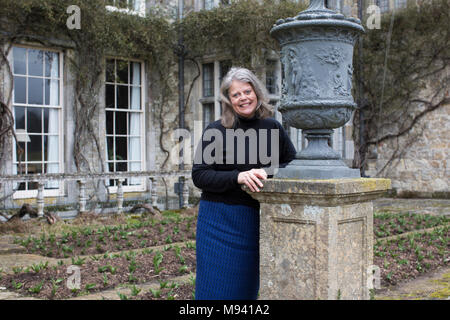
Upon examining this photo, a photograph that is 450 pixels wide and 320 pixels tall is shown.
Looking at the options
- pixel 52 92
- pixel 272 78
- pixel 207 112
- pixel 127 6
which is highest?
pixel 127 6

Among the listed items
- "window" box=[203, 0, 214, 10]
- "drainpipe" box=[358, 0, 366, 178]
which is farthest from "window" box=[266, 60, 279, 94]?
"drainpipe" box=[358, 0, 366, 178]

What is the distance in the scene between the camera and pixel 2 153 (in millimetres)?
9469

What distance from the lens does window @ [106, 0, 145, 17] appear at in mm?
A: 10836

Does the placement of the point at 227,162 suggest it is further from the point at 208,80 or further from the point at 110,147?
the point at 208,80

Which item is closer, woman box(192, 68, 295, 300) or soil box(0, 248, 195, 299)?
woman box(192, 68, 295, 300)

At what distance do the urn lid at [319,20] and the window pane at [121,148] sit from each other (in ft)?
29.6

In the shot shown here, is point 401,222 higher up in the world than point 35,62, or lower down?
lower down

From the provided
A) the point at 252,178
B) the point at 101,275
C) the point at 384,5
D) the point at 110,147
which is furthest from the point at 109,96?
the point at 252,178

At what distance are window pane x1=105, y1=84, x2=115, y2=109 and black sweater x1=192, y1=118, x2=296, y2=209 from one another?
29.2 ft

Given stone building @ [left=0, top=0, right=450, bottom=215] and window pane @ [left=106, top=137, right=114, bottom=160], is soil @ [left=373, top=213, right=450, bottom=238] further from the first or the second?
window pane @ [left=106, top=137, right=114, bottom=160]

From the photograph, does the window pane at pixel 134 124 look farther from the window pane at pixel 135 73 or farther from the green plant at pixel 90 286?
the green plant at pixel 90 286

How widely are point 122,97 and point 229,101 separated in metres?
9.17

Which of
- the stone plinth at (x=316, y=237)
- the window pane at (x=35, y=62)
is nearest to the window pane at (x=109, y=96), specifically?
the window pane at (x=35, y=62)

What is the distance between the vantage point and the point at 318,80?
2746 mm
